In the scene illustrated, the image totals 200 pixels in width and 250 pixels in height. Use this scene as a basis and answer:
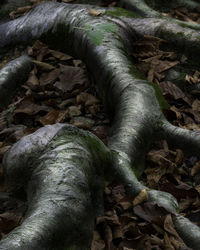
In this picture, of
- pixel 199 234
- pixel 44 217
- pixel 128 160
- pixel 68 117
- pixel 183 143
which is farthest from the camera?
pixel 68 117

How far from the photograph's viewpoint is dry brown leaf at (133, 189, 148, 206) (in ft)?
9.01

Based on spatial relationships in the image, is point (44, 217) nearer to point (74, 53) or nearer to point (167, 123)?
point (167, 123)

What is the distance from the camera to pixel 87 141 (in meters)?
2.81

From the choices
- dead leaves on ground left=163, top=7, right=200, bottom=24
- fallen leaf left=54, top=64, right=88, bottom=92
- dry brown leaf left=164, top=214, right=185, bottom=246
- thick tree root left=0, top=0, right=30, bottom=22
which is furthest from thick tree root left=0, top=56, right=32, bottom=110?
dead leaves on ground left=163, top=7, right=200, bottom=24

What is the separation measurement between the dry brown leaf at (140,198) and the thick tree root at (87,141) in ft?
0.14

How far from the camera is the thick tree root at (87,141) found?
2.27m

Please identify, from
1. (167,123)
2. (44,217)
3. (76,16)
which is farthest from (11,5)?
(44,217)

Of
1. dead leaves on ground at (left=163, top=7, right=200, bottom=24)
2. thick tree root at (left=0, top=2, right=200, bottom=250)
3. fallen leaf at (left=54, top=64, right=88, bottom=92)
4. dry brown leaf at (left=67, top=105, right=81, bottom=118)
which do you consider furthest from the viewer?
dead leaves on ground at (left=163, top=7, right=200, bottom=24)

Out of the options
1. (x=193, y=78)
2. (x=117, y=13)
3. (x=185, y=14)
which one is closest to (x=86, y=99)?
(x=193, y=78)

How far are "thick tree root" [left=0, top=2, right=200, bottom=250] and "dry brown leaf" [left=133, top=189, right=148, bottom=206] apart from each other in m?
0.04

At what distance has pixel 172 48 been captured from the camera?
181 inches

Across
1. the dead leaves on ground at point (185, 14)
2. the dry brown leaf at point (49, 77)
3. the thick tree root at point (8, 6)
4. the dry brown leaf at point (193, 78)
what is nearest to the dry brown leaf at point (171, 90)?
the dry brown leaf at point (193, 78)

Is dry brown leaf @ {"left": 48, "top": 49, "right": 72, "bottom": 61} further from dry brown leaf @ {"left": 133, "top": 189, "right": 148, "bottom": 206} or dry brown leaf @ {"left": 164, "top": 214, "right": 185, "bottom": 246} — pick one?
dry brown leaf @ {"left": 164, "top": 214, "right": 185, "bottom": 246}

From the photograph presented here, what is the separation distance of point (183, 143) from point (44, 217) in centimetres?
169
